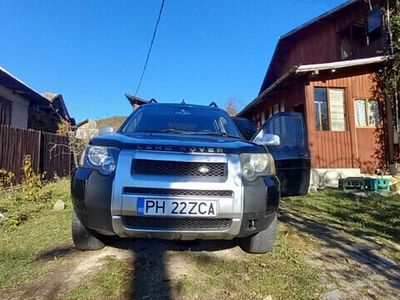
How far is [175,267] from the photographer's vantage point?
11.1ft

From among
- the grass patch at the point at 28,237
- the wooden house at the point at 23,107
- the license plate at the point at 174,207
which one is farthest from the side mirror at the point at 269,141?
the wooden house at the point at 23,107

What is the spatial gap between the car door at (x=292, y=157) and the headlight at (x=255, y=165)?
1.58 m

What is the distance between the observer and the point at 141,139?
3.21 m

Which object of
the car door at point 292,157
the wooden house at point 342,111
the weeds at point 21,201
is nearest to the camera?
the car door at point 292,157

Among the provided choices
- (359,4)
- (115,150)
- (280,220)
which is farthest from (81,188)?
(359,4)

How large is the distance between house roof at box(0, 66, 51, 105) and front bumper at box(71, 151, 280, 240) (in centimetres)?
1040

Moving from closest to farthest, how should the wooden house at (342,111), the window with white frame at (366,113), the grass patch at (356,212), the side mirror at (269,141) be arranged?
the side mirror at (269,141)
the grass patch at (356,212)
the wooden house at (342,111)
the window with white frame at (366,113)

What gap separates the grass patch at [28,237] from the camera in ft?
11.5

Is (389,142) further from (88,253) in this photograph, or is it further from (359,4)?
(88,253)

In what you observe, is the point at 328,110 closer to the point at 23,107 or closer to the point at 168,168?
the point at 168,168

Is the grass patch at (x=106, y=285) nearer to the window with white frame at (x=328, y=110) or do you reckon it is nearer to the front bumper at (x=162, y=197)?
the front bumper at (x=162, y=197)

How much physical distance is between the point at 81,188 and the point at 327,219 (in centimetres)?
454

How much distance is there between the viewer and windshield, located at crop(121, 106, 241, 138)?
13.6ft

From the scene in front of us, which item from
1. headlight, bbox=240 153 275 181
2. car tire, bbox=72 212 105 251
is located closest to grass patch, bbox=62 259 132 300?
car tire, bbox=72 212 105 251
